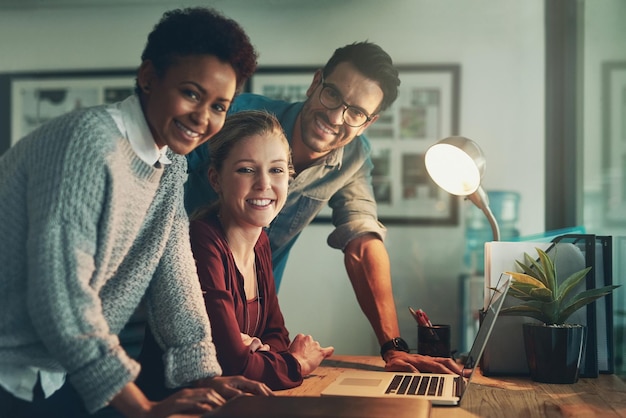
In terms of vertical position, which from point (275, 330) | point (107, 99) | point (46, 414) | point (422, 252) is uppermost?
point (107, 99)

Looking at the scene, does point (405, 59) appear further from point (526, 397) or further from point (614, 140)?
point (526, 397)

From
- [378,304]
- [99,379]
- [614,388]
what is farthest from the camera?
[378,304]

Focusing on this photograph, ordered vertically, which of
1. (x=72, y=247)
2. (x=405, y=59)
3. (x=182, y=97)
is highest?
(x=405, y=59)

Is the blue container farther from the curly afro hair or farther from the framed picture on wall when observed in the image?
the curly afro hair

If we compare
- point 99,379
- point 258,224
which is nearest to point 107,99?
point 258,224

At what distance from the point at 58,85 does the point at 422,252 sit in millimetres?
1721

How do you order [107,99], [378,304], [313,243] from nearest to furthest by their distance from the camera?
[378,304] → [313,243] → [107,99]

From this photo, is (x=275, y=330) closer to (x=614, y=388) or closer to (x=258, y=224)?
(x=258, y=224)

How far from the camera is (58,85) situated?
9.98ft

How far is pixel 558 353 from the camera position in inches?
60.4

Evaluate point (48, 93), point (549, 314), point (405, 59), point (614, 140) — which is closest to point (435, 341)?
point (549, 314)

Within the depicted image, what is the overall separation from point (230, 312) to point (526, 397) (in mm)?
592

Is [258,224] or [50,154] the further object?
[258,224]

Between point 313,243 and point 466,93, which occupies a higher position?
point 466,93
